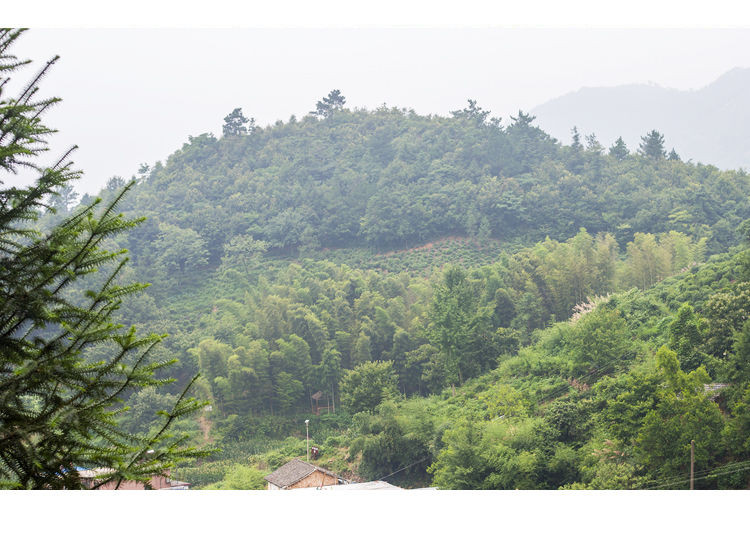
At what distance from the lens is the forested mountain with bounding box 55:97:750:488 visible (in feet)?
25.2

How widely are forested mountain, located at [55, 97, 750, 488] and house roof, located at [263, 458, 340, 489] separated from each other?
0.46m

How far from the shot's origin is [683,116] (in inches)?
863

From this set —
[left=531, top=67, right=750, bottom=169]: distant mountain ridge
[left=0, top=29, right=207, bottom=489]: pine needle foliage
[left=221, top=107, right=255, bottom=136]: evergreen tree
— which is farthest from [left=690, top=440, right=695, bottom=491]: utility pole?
[left=221, top=107, right=255, bottom=136]: evergreen tree

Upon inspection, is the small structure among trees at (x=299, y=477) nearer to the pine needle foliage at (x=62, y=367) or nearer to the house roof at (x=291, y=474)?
the house roof at (x=291, y=474)

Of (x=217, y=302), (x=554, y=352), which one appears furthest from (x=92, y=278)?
(x=554, y=352)

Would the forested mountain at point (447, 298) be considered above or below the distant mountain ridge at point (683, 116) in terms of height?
below

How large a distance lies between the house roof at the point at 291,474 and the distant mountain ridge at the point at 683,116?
53.8 ft

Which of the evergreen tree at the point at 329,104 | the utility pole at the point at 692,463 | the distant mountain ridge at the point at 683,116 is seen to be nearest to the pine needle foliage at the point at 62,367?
the utility pole at the point at 692,463

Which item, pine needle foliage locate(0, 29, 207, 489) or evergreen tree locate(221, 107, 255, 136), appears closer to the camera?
pine needle foliage locate(0, 29, 207, 489)

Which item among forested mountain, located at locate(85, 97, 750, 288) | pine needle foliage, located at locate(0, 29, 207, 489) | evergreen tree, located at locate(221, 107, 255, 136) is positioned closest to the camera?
pine needle foliage, located at locate(0, 29, 207, 489)

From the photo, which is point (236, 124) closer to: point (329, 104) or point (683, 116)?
point (329, 104)

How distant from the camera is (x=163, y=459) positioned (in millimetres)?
1581

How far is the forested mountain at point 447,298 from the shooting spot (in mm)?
7680

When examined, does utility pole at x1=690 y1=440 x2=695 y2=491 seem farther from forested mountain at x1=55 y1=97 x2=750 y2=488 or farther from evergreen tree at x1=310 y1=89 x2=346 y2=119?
evergreen tree at x1=310 y1=89 x2=346 y2=119
